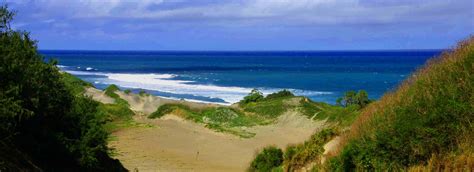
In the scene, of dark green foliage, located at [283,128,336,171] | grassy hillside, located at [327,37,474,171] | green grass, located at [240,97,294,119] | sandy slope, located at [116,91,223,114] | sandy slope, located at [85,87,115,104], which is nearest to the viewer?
grassy hillside, located at [327,37,474,171]

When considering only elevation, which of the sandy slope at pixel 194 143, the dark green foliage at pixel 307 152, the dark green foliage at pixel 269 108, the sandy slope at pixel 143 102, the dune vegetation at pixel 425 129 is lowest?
the sandy slope at pixel 143 102

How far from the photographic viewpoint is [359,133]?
1346 centimetres

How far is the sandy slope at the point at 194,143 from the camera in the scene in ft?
84.7

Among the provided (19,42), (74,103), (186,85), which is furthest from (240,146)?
(186,85)

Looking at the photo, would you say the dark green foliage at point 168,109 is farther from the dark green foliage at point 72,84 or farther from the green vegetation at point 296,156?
the green vegetation at point 296,156

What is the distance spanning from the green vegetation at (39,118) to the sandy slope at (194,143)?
20.9 ft

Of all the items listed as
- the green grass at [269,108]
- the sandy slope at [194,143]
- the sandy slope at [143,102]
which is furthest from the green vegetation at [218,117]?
the sandy slope at [143,102]

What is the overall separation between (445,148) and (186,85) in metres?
70.3

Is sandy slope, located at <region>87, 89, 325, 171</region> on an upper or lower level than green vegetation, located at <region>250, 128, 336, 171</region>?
lower

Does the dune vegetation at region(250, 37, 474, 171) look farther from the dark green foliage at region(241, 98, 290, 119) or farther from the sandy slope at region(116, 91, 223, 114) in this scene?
the sandy slope at region(116, 91, 223, 114)

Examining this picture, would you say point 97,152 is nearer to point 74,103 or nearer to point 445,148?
point 74,103

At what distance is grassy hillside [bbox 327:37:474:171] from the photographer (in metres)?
11.0

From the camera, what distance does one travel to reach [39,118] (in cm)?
1634

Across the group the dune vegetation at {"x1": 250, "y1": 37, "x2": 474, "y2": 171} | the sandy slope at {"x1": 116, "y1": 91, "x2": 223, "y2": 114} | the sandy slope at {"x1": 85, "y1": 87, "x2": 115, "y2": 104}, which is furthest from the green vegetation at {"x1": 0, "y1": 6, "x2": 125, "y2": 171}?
the sandy slope at {"x1": 85, "y1": 87, "x2": 115, "y2": 104}
